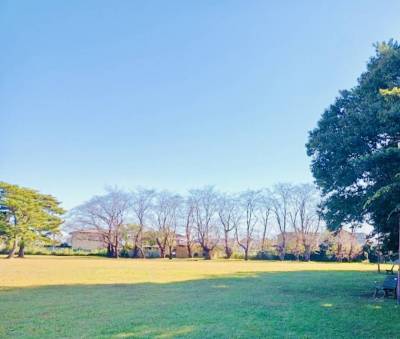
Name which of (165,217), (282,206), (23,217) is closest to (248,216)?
(282,206)

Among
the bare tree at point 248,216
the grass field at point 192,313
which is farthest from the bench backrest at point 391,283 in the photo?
the bare tree at point 248,216

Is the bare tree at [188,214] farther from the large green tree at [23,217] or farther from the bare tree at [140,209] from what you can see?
the large green tree at [23,217]

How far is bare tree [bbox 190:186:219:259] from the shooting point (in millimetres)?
58188

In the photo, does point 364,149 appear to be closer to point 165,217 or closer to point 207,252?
point 207,252

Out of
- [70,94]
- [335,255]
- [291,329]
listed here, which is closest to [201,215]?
[335,255]

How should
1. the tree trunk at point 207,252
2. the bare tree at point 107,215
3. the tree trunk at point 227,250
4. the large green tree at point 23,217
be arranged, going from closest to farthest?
the large green tree at point 23,217 < the bare tree at point 107,215 < the tree trunk at point 207,252 < the tree trunk at point 227,250

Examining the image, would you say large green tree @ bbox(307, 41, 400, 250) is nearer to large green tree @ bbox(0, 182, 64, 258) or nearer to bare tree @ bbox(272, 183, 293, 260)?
A: large green tree @ bbox(0, 182, 64, 258)

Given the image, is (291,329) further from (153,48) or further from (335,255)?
(335,255)

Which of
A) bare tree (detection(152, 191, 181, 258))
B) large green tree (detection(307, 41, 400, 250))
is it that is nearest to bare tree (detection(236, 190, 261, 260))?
bare tree (detection(152, 191, 181, 258))

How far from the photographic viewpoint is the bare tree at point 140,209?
5466 centimetres

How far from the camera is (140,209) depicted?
55.8 metres

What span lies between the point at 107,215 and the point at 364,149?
47.3m

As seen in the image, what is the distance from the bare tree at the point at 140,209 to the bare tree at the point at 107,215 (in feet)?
6.43

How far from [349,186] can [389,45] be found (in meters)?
5.03
